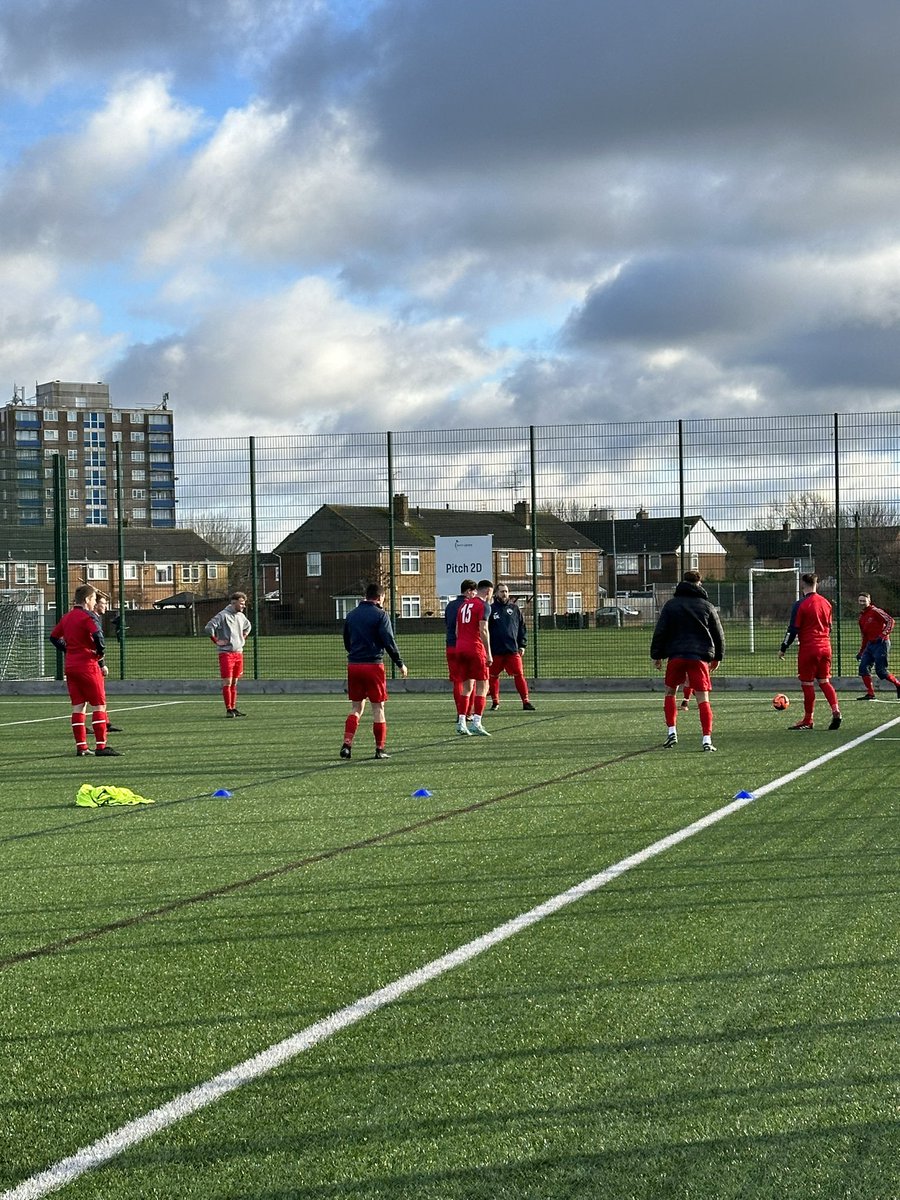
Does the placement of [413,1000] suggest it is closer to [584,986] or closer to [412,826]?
[584,986]

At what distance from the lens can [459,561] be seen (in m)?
28.0

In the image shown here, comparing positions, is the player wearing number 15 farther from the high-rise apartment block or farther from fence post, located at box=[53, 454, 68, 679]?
the high-rise apartment block

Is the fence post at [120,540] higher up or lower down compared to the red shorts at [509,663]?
higher up

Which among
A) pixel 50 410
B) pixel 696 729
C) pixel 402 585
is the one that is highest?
pixel 50 410

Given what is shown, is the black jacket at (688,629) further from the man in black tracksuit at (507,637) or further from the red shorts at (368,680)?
the man in black tracksuit at (507,637)

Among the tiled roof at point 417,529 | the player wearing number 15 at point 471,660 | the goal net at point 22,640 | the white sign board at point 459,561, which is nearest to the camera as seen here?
the player wearing number 15 at point 471,660

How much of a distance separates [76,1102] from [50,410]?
184 m

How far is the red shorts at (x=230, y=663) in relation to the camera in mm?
22688

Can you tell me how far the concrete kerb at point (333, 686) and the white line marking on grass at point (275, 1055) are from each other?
59.7ft

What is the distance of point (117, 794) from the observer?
12281 millimetres

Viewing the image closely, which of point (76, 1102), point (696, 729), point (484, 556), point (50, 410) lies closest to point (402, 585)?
point (484, 556)

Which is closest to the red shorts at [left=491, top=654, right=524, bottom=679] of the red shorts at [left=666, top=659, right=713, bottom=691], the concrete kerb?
the concrete kerb

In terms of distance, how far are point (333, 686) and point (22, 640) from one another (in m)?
7.76

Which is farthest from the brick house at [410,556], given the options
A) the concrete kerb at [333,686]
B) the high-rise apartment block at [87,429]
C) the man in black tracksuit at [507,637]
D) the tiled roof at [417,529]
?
the high-rise apartment block at [87,429]
